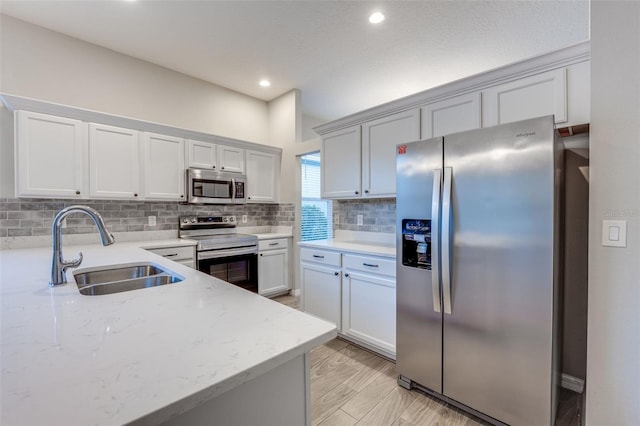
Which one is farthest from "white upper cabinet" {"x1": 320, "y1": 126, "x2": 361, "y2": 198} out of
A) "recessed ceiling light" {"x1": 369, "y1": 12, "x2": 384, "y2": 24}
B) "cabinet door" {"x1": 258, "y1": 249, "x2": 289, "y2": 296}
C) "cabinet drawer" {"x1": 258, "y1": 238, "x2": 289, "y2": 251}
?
"cabinet door" {"x1": 258, "y1": 249, "x2": 289, "y2": 296}

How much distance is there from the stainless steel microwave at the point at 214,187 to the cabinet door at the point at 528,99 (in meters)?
2.92

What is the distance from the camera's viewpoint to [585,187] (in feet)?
6.45

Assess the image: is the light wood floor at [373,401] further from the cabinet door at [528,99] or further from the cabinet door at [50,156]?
the cabinet door at [50,156]

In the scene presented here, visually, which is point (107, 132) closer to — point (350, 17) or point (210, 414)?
point (350, 17)

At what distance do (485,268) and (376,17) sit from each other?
2277mm

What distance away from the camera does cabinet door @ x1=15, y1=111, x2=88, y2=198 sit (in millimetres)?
2496

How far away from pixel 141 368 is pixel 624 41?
7.11 feet

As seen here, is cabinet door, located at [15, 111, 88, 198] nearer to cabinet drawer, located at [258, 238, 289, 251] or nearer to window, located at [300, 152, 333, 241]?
cabinet drawer, located at [258, 238, 289, 251]

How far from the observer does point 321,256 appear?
9.26 ft

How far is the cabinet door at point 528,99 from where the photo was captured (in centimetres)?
187

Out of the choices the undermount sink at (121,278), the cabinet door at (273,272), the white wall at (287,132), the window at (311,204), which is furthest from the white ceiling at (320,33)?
the cabinet door at (273,272)

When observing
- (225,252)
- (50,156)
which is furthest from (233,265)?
(50,156)

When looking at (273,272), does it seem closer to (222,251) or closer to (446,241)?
(222,251)

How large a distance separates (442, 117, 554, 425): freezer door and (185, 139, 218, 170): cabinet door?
2.89 meters
